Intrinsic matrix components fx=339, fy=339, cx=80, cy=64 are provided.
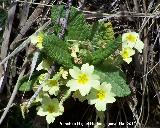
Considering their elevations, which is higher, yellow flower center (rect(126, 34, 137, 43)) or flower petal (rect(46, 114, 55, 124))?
yellow flower center (rect(126, 34, 137, 43))

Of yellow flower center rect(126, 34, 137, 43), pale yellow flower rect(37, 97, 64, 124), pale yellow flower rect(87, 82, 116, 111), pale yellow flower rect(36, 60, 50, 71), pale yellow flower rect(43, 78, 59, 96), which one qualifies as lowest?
pale yellow flower rect(37, 97, 64, 124)

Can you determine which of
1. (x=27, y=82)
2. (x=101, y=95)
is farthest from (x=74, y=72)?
(x=27, y=82)

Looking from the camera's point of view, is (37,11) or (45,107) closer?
(45,107)

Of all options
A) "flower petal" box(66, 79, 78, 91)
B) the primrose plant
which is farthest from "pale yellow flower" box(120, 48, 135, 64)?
"flower petal" box(66, 79, 78, 91)

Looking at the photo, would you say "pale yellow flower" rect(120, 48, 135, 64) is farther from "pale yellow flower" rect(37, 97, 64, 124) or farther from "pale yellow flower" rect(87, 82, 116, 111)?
"pale yellow flower" rect(37, 97, 64, 124)

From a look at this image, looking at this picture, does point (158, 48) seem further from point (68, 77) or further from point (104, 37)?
point (68, 77)

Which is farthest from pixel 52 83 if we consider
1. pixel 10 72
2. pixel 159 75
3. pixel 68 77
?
pixel 159 75
